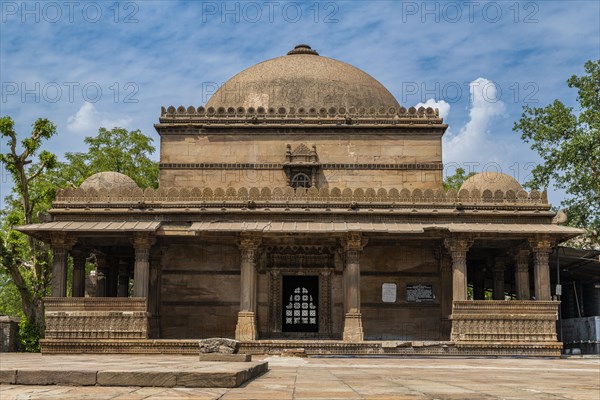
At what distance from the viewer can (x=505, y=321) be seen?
60.3 ft

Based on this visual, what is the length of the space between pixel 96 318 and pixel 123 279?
24.7 ft

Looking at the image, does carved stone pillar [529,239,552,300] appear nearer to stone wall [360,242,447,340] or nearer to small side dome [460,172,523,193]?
small side dome [460,172,523,193]

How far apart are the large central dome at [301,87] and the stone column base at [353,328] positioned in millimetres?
8366

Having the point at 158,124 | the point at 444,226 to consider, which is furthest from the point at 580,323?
the point at 158,124

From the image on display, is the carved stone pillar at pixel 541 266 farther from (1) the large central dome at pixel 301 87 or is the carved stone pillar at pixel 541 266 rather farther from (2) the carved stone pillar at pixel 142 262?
(2) the carved stone pillar at pixel 142 262

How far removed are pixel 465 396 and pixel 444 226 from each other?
1320 centimetres

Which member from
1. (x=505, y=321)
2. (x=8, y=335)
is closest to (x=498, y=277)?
(x=505, y=321)

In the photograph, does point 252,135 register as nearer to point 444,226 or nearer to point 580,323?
point 444,226

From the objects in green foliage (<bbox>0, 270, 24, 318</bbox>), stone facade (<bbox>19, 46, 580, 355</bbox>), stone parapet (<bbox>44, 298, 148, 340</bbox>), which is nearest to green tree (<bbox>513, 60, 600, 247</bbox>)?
stone facade (<bbox>19, 46, 580, 355</bbox>)

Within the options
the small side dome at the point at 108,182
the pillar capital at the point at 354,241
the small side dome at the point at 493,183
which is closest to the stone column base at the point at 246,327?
the pillar capital at the point at 354,241

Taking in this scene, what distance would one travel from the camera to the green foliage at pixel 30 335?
22.8m

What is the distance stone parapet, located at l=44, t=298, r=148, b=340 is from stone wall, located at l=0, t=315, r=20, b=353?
A: 178 inches

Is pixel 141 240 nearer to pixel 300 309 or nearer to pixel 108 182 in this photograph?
pixel 108 182

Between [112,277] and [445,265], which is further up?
[445,265]
